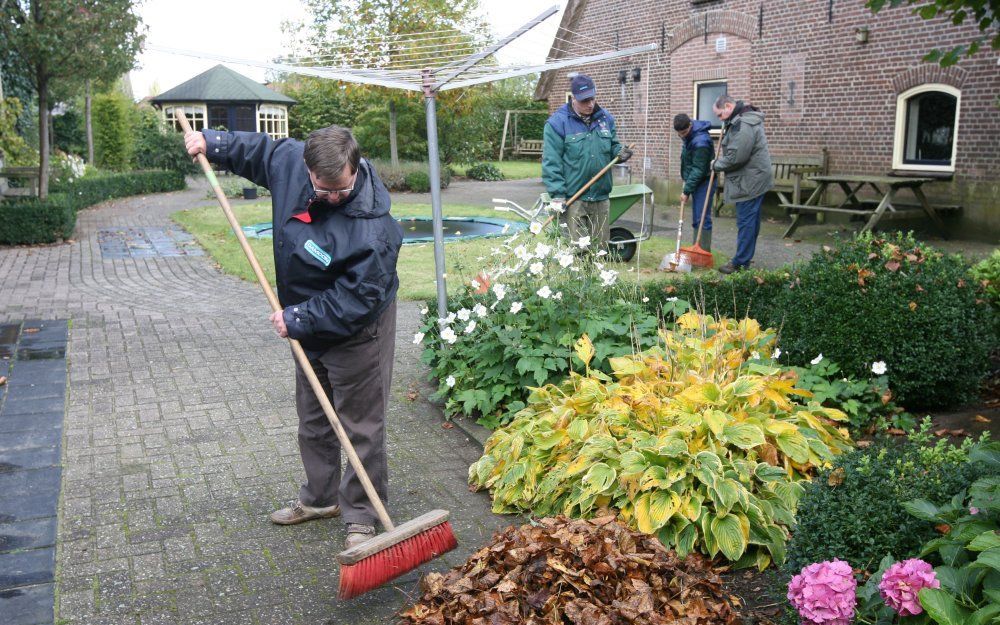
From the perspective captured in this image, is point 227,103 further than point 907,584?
Yes

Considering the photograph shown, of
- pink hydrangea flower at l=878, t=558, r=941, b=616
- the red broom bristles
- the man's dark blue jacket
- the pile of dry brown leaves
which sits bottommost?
the red broom bristles

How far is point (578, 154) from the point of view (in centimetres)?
817

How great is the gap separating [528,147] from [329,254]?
122 ft

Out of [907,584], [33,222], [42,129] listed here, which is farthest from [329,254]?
[42,129]

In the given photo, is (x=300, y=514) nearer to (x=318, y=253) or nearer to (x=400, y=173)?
(x=318, y=253)

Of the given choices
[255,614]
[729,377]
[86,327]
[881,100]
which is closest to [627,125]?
[881,100]

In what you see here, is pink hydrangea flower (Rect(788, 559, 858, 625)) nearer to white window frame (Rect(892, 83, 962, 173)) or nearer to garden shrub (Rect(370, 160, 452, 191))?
white window frame (Rect(892, 83, 962, 173))

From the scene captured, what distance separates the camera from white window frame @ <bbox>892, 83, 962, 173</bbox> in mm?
12766

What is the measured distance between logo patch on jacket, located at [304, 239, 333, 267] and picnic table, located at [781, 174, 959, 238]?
31.9 feet

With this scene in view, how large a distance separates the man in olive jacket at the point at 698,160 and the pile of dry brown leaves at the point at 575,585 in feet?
25.6

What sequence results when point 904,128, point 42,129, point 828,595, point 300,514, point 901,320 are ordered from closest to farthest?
point 828,595 → point 300,514 → point 901,320 → point 904,128 → point 42,129

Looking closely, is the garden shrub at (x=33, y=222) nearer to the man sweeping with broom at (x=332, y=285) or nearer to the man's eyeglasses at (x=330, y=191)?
the man sweeping with broom at (x=332, y=285)

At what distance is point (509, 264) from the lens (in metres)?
6.18

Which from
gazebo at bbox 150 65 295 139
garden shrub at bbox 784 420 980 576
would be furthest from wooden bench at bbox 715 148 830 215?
gazebo at bbox 150 65 295 139
